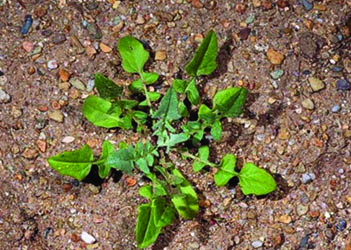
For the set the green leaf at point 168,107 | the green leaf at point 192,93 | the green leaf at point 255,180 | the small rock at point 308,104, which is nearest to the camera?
the green leaf at point 168,107

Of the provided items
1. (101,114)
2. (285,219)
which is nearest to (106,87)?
(101,114)

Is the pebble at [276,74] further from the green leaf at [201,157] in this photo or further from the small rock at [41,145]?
the small rock at [41,145]

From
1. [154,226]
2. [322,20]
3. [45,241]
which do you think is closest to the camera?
[154,226]

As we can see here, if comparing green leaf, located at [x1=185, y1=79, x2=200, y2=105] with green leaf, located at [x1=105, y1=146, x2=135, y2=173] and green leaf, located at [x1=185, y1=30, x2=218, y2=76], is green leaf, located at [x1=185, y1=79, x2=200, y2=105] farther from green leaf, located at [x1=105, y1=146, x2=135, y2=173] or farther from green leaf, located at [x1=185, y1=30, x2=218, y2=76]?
green leaf, located at [x1=105, y1=146, x2=135, y2=173]

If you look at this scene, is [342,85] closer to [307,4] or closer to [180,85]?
[307,4]

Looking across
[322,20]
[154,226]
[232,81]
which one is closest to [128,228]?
[154,226]

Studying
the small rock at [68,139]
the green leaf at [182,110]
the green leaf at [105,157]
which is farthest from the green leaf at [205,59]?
the small rock at [68,139]

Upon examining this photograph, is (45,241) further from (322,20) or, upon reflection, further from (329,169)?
(322,20)

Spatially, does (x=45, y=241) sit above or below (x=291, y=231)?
below
